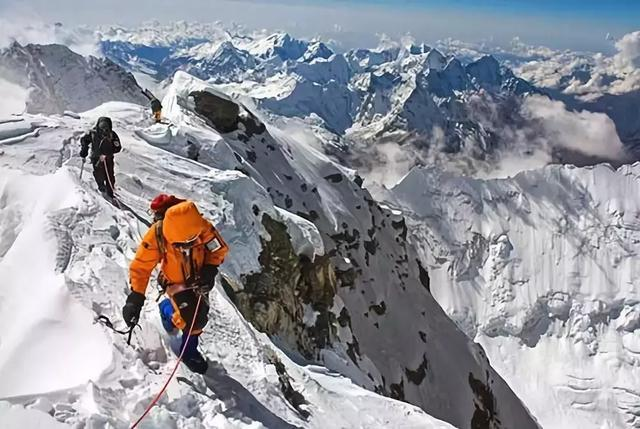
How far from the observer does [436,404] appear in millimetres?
43781

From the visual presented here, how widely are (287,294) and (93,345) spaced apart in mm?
15477

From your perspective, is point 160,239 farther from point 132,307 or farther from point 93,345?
point 93,345

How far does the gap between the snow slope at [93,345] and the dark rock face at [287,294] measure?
362 centimetres

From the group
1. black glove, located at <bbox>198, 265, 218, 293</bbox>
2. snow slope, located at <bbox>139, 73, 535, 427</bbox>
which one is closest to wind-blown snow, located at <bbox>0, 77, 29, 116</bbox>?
snow slope, located at <bbox>139, 73, 535, 427</bbox>

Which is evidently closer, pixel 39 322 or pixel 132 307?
pixel 132 307

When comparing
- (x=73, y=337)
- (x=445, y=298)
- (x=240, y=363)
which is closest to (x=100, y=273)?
(x=73, y=337)

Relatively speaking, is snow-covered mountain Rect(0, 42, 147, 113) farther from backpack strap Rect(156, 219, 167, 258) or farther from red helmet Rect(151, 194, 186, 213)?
backpack strap Rect(156, 219, 167, 258)

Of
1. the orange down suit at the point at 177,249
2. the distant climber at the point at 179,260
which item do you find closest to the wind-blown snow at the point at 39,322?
the distant climber at the point at 179,260

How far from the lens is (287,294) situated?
2439 cm

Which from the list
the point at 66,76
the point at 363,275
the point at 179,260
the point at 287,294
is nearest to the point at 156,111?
the point at 287,294

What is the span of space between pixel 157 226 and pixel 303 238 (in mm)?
18014

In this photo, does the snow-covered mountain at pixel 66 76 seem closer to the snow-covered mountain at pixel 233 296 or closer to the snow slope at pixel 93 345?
the snow-covered mountain at pixel 233 296

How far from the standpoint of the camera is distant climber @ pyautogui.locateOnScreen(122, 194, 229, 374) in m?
8.16

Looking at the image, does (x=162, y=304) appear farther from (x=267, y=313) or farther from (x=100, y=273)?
(x=267, y=313)
